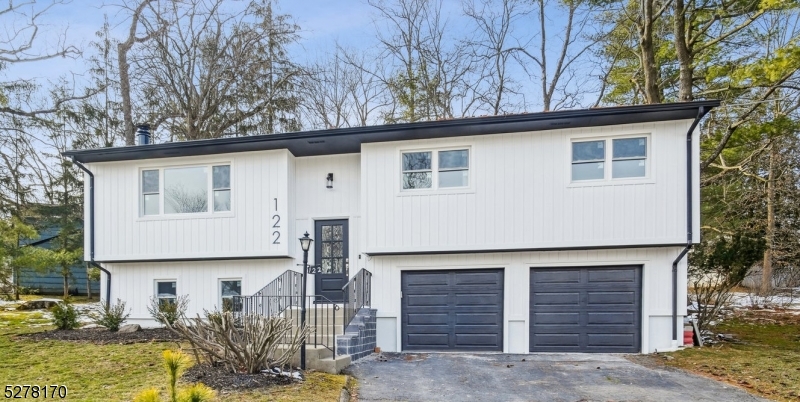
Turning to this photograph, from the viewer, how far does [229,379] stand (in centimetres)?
567

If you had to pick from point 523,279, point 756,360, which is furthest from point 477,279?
point 756,360

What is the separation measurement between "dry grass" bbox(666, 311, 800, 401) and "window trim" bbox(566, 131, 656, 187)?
309cm

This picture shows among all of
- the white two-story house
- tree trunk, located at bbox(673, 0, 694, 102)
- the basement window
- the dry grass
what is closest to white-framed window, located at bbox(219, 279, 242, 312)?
the white two-story house

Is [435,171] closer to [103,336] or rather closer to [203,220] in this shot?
[203,220]

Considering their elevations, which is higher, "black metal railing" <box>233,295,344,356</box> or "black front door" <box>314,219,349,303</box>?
"black front door" <box>314,219,349,303</box>

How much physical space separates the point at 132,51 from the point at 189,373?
52.5ft

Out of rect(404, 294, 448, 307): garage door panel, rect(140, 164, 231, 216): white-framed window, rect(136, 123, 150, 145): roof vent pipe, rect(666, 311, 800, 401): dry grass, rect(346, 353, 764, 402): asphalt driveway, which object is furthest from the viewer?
rect(136, 123, 150, 145): roof vent pipe

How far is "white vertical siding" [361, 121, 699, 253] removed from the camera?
8.48m

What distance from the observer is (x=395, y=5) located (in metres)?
19.3

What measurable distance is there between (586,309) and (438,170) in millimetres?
3808

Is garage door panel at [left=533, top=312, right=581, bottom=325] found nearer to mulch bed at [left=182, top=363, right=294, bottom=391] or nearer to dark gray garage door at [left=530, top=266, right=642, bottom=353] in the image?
dark gray garage door at [left=530, top=266, right=642, bottom=353]

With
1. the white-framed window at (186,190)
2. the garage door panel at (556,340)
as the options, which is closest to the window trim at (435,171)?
the garage door panel at (556,340)

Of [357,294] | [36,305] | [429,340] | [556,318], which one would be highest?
[357,294]

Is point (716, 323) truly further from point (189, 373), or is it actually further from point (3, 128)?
point (3, 128)
